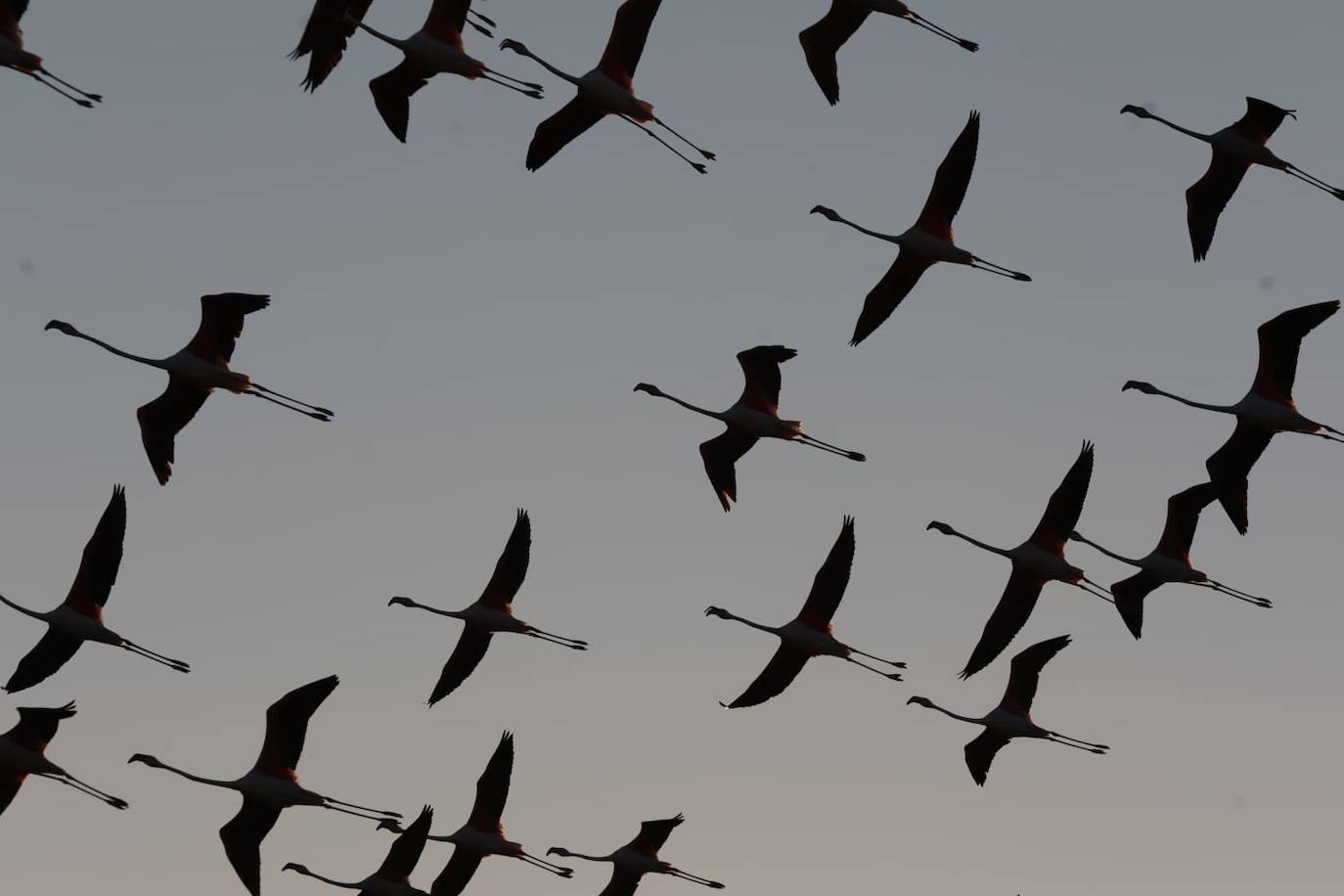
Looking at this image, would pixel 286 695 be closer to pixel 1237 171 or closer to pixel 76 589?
pixel 76 589

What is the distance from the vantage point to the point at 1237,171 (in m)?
38.9

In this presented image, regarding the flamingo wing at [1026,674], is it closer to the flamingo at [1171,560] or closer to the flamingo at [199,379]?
the flamingo at [1171,560]

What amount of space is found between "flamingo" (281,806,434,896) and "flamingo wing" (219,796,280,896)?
264 centimetres

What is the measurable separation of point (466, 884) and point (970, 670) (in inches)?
367

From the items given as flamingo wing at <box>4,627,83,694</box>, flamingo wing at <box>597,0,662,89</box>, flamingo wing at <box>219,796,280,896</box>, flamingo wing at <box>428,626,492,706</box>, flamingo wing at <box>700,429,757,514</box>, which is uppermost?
flamingo wing at <box>597,0,662,89</box>

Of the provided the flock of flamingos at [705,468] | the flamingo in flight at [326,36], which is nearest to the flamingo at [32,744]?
the flock of flamingos at [705,468]

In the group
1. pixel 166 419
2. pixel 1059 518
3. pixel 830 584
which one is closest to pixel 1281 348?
pixel 1059 518

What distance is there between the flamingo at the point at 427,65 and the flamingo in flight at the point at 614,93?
67 centimetres

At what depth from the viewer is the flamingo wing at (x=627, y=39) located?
128ft

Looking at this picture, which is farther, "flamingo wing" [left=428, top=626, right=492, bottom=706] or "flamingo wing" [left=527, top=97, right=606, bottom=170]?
"flamingo wing" [left=428, top=626, right=492, bottom=706]

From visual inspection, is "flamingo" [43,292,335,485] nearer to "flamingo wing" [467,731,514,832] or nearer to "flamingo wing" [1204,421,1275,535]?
"flamingo wing" [467,731,514,832]

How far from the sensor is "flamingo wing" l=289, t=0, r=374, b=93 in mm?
39781

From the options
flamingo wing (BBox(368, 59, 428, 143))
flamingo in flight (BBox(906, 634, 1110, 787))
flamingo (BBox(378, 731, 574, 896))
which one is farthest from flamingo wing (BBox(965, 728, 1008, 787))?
A: flamingo wing (BBox(368, 59, 428, 143))

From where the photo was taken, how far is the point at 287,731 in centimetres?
3819
